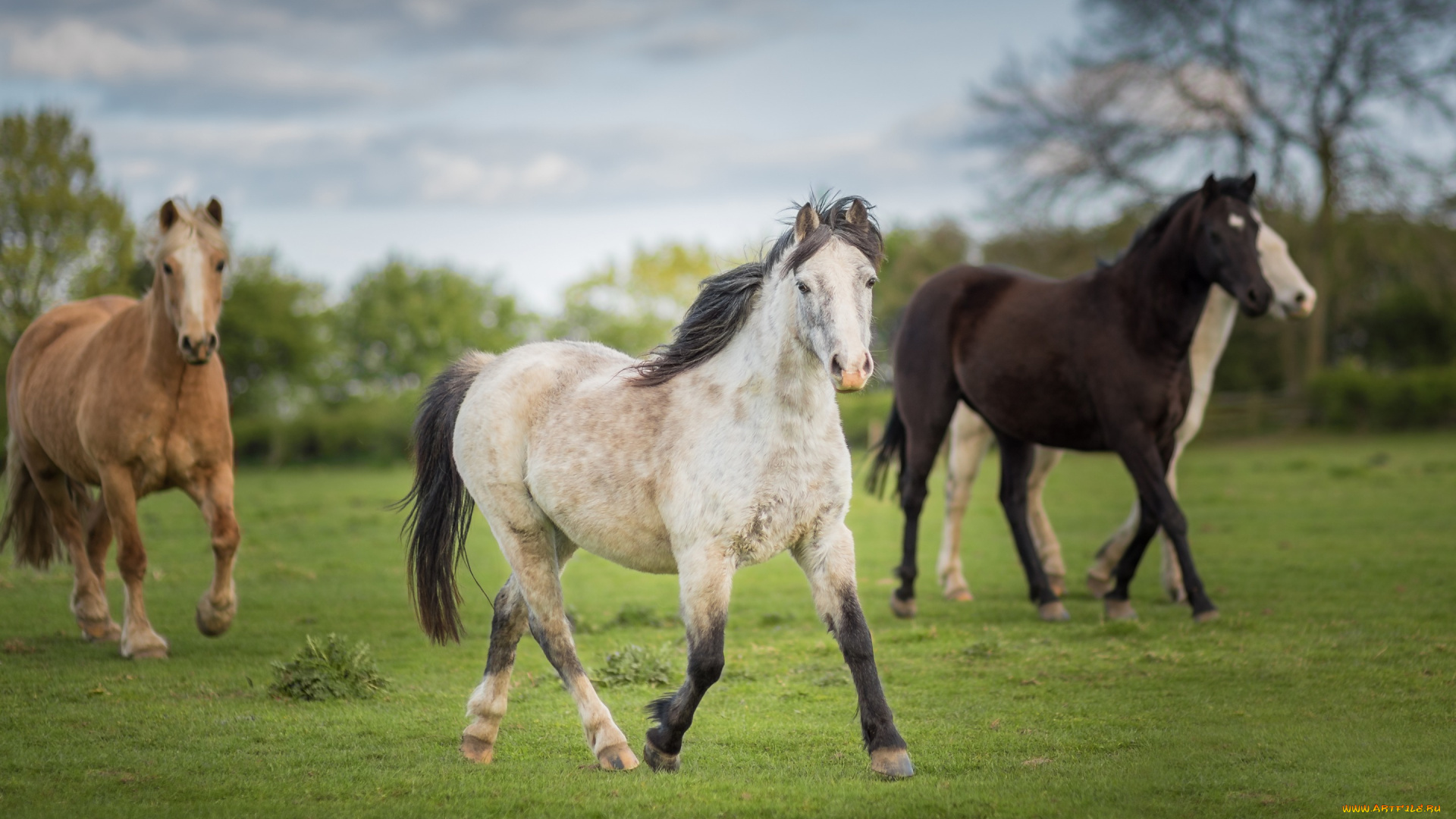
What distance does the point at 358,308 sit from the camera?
62.9 meters

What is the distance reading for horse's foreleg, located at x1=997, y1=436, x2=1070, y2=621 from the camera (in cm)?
843

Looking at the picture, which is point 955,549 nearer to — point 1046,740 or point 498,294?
point 1046,740

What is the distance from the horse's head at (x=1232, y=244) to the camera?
7871mm

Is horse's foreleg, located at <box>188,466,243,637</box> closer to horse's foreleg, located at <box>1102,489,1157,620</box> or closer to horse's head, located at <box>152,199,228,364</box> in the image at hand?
horse's head, located at <box>152,199,228,364</box>

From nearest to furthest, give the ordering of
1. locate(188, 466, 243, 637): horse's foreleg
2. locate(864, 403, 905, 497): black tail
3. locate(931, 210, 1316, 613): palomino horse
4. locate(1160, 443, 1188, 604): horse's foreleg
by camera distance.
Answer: locate(188, 466, 243, 637): horse's foreleg < locate(931, 210, 1316, 613): palomino horse < locate(1160, 443, 1188, 604): horse's foreleg < locate(864, 403, 905, 497): black tail

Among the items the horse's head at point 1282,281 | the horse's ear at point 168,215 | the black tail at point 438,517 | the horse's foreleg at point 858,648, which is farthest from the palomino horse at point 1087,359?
the horse's ear at point 168,215

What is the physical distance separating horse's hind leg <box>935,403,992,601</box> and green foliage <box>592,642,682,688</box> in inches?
142

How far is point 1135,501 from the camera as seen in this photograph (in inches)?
362

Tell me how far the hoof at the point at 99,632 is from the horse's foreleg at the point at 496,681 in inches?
160

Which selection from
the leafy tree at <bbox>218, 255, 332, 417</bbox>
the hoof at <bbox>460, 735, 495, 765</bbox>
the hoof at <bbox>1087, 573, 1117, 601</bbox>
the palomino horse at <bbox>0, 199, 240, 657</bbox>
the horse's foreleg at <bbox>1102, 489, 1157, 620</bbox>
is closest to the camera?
the hoof at <bbox>460, 735, 495, 765</bbox>

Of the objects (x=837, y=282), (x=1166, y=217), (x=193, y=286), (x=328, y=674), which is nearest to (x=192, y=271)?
(x=193, y=286)

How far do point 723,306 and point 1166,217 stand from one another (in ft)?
16.0

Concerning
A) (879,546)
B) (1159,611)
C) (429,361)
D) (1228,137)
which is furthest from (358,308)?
(1159,611)

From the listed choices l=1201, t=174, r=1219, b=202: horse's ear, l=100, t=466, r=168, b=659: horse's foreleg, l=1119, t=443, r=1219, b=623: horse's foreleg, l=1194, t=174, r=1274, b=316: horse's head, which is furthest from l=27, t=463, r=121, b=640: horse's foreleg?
l=1201, t=174, r=1219, b=202: horse's ear
